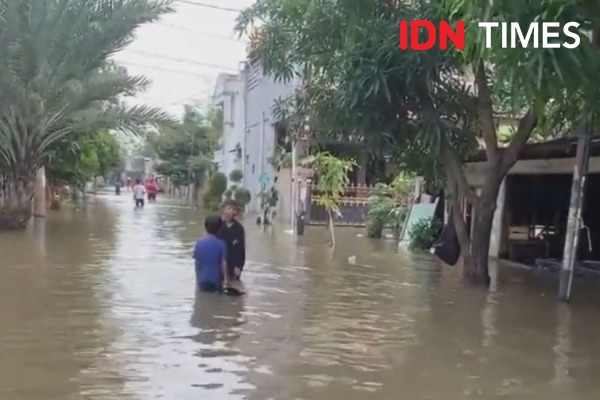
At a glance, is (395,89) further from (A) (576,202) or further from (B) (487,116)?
(A) (576,202)

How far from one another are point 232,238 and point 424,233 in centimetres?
961

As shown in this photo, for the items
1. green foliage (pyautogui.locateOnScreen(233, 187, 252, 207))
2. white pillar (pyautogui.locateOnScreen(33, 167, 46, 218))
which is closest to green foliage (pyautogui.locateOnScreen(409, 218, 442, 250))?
white pillar (pyautogui.locateOnScreen(33, 167, 46, 218))

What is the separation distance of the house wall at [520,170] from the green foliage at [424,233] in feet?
4.94

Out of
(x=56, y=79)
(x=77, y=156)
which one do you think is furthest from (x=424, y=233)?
(x=77, y=156)

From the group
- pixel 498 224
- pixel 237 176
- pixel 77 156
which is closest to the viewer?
pixel 498 224

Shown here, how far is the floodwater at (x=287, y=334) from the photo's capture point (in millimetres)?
6387

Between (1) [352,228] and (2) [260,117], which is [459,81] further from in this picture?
(2) [260,117]

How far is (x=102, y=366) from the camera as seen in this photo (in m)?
6.81

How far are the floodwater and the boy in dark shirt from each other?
0.40 meters

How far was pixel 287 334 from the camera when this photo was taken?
8453 mm

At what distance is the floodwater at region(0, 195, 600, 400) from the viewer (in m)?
6.39

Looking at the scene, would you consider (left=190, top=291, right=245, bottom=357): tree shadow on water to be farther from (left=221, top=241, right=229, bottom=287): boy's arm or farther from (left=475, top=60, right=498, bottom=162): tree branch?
(left=475, top=60, right=498, bottom=162): tree branch

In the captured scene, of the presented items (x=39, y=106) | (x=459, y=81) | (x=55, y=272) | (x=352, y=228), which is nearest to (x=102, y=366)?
(x=55, y=272)

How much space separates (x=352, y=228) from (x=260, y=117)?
11310 mm
